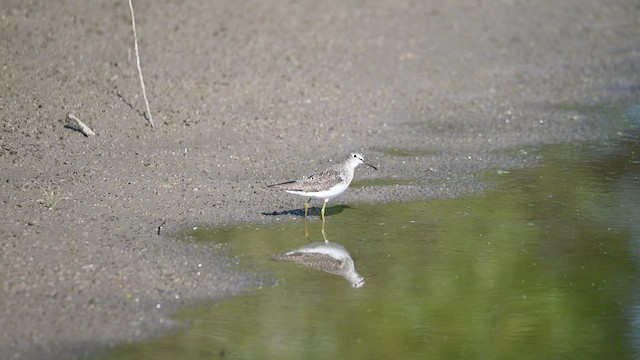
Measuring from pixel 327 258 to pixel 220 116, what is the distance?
18.9 ft

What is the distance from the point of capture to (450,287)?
10.3 m

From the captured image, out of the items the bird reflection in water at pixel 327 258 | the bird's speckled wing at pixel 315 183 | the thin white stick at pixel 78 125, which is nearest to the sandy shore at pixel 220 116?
the thin white stick at pixel 78 125

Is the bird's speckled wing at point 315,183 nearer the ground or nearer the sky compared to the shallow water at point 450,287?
nearer the sky

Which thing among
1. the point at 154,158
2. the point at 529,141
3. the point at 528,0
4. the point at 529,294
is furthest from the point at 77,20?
the point at 529,294

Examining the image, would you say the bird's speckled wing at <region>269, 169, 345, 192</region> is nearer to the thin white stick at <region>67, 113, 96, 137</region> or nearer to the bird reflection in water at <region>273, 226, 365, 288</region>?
the bird reflection in water at <region>273, 226, 365, 288</region>

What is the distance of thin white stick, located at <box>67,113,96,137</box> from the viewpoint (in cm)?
1491

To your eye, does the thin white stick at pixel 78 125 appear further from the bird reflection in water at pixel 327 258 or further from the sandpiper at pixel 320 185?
the bird reflection in water at pixel 327 258

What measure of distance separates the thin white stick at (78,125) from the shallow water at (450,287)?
152 inches

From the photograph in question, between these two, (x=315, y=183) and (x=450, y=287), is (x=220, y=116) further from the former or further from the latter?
(x=450, y=287)

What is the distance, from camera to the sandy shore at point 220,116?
10.1 metres

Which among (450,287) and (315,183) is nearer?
(450,287)

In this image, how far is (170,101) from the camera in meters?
16.7

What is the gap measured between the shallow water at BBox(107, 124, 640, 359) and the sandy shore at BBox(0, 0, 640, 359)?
0.48 metres

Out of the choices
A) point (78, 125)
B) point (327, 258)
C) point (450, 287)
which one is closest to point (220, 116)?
point (78, 125)
